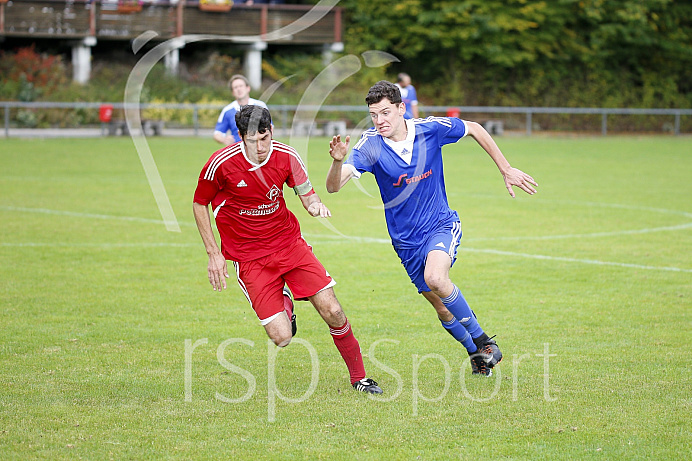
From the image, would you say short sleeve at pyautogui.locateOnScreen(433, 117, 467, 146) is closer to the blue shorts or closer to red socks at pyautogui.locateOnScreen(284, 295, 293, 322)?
the blue shorts

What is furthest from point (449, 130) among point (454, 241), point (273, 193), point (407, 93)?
point (407, 93)

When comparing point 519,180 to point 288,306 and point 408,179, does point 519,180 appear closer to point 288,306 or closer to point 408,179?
point 408,179

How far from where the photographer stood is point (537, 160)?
24641 millimetres

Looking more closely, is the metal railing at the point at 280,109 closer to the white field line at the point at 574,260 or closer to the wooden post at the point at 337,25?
the wooden post at the point at 337,25

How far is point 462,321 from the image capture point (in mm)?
6402

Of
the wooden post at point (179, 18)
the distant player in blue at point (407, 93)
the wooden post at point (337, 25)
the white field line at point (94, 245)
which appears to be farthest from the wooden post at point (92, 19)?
the white field line at point (94, 245)

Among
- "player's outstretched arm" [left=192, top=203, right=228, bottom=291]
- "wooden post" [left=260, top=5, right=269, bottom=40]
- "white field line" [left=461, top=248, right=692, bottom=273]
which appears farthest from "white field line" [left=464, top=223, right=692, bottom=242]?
"wooden post" [left=260, top=5, right=269, bottom=40]

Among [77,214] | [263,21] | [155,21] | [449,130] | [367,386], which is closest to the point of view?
[367,386]

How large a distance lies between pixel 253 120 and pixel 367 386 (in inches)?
80.3

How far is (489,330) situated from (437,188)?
1673 millimetres

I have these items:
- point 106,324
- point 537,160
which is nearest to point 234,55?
point 537,160

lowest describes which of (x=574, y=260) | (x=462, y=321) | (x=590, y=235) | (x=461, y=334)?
(x=590, y=235)

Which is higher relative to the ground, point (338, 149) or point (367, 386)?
point (338, 149)

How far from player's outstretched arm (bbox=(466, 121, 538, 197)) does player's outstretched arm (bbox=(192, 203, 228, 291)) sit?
7.02 feet
